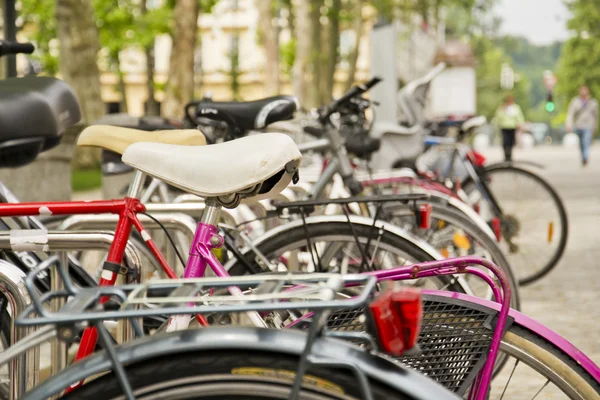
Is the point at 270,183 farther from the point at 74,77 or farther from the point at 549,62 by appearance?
the point at 549,62

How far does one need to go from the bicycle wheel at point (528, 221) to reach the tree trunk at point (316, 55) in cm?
2298

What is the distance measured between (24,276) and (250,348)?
1.14 meters

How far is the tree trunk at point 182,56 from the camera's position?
72.0 ft

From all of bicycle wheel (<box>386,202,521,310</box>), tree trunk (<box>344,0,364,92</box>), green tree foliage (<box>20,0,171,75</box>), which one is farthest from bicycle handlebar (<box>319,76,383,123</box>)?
tree trunk (<box>344,0,364,92</box>)

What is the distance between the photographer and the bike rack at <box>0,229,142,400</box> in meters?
2.73

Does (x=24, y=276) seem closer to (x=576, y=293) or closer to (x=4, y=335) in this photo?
(x=4, y=335)

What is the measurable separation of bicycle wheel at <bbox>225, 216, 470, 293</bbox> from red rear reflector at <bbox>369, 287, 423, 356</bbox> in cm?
209

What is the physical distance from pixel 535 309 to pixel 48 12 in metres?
31.3

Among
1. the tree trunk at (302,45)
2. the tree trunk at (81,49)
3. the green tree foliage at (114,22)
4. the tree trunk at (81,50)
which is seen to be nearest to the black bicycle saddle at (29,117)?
the tree trunk at (81,50)

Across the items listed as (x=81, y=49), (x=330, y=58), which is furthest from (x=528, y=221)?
(x=330, y=58)

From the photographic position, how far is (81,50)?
64.1 ft

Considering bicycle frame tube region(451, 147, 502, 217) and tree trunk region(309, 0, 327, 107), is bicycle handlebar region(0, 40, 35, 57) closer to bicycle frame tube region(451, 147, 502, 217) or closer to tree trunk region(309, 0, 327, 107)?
bicycle frame tube region(451, 147, 502, 217)

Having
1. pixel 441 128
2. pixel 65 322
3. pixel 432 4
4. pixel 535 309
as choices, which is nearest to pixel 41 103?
pixel 65 322

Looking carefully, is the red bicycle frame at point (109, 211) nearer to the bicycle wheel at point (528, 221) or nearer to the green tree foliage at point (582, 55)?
the bicycle wheel at point (528, 221)
